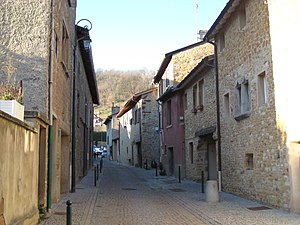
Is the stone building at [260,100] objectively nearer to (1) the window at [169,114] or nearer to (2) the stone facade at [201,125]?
(2) the stone facade at [201,125]

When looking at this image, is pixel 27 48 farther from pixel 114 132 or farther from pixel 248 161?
pixel 114 132

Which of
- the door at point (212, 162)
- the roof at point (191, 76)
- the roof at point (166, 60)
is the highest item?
the roof at point (166, 60)

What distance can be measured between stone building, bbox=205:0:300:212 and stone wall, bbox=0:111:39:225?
6.21 metres

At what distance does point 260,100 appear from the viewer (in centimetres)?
1220

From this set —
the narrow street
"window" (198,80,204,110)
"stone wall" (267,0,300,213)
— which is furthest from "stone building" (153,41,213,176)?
"stone wall" (267,0,300,213)

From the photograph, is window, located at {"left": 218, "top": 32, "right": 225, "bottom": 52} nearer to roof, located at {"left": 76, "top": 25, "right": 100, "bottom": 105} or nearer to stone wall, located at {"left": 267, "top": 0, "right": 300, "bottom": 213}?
stone wall, located at {"left": 267, "top": 0, "right": 300, "bottom": 213}

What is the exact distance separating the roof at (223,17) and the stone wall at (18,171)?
8.04 meters

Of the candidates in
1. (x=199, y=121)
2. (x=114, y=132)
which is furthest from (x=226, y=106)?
(x=114, y=132)

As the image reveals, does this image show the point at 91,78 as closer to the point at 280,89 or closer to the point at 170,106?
the point at 170,106

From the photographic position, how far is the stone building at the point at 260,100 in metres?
10.4

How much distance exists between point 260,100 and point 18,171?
7.79m

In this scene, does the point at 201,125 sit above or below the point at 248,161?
above

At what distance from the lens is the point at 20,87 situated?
977 cm

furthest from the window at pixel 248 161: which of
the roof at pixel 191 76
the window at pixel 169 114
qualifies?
the window at pixel 169 114
